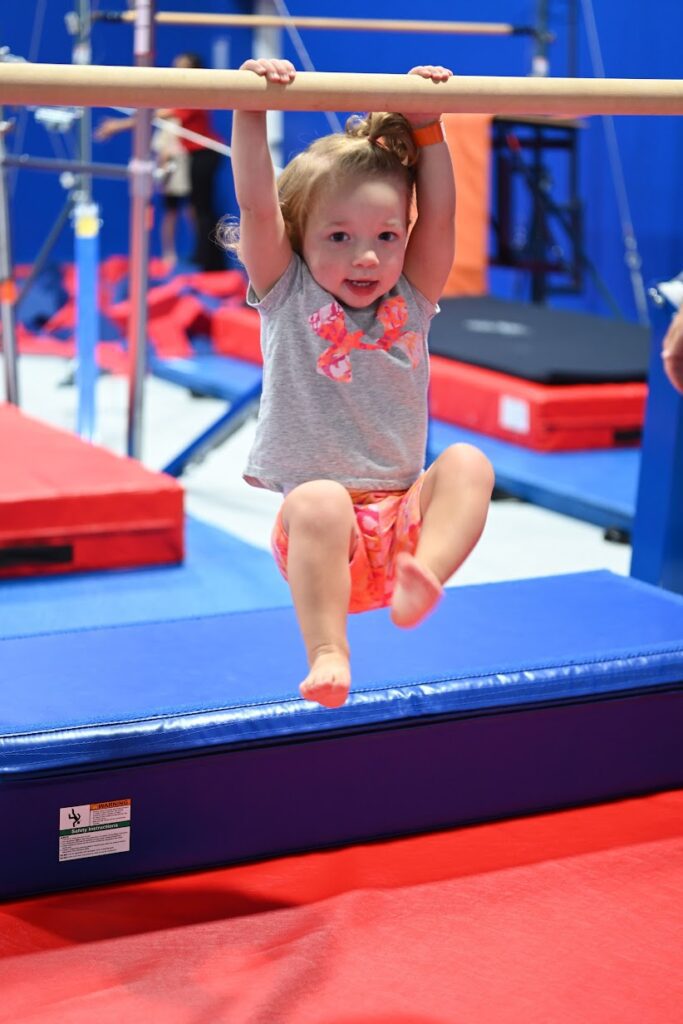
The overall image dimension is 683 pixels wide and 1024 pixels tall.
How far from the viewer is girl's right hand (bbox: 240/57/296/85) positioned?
1729 mm

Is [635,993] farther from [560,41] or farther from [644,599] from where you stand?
[560,41]

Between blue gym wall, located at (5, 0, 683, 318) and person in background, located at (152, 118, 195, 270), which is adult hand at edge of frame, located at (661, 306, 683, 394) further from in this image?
person in background, located at (152, 118, 195, 270)

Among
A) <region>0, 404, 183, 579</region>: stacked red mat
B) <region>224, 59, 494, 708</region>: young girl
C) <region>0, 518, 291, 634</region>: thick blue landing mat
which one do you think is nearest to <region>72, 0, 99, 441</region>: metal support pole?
<region>0, 404, 183, 579</region>: stacked red mat

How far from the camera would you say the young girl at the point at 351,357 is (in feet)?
5.88

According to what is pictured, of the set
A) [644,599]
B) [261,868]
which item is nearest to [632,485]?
[644,599]

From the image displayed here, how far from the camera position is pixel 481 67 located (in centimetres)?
807

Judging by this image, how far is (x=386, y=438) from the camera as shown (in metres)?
1.97

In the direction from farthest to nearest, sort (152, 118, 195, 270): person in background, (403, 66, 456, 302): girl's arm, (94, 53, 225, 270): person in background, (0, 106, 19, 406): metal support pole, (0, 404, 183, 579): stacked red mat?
(94, 53, 225, 270): person in background → (152, 118, 195, 270): person in background → (0, 106, 19, 406): metal support pole → (0, 404, 183, 579): stacked red mat → (403, 66, 456, 302): girl's arm

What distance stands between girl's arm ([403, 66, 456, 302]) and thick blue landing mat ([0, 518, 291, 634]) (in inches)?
59.3

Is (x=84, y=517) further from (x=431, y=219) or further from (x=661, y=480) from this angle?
(x=431, y=219)

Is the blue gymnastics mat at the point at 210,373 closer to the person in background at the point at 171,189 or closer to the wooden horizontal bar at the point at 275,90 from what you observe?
the person in background at the point at 171,189

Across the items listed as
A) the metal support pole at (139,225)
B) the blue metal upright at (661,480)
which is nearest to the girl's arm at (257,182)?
the blue metal upright at (661,480)

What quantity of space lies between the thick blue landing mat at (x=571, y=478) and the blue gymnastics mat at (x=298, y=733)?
5.85 ft

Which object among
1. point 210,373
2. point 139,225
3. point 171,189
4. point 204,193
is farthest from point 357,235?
point 171,189
